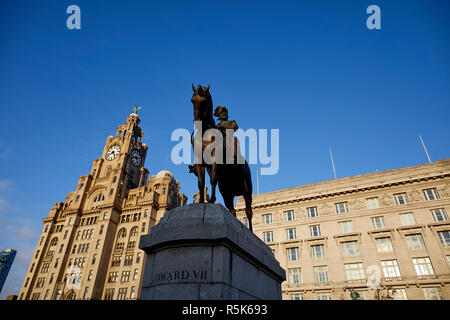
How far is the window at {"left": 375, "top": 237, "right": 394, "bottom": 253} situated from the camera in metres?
33.6

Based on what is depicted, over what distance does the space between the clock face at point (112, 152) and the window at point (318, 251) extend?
6378cm

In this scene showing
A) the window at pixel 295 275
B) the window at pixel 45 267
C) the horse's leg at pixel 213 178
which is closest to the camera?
the horse's leg at pixel 213 178

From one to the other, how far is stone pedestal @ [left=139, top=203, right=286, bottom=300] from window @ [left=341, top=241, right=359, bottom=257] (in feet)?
110

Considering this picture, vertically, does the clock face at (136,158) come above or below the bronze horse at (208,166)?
above

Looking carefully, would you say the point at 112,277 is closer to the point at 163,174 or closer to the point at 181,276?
the point at 163,174

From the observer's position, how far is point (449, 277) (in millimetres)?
29281

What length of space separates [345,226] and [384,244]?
199 inches

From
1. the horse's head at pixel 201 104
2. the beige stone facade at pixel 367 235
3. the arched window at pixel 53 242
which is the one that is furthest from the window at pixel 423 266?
the arched window at pixel 53 242

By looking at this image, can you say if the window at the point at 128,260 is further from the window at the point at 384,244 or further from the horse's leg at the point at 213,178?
the horse's leg at the point at 213,178

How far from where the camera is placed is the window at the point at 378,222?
3550 centimetres

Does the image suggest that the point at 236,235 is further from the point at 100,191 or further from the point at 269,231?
the point at 100,191
